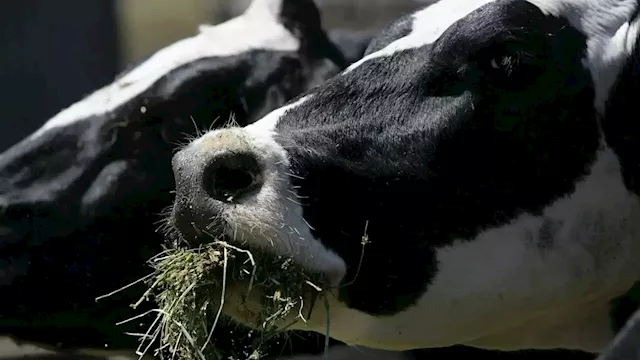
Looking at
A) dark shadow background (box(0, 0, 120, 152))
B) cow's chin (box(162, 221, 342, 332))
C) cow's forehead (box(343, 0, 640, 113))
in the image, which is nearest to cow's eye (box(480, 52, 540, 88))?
cow's forehead (box(343, 0, 640, 113))

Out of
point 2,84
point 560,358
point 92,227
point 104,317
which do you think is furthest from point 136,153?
point 2,84

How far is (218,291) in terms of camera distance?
1.78 metres

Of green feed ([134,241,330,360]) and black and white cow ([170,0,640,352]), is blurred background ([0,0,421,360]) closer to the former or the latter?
black and white cow ([170,0,640,352])

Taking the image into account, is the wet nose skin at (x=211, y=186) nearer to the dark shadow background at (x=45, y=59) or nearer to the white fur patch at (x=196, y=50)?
the white fur patch at (x=196, y=50)

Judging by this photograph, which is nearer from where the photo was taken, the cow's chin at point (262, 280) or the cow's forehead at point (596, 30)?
the cow's chin at point (262, 280)

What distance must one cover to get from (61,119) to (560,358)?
1.56 metres

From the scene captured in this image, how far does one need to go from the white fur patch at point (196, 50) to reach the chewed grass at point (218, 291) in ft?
4.25

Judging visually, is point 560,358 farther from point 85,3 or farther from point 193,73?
point 85,3

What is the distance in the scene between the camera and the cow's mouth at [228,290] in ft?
5.76

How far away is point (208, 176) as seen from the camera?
1.74 meters

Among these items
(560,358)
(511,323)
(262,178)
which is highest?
(262,178)

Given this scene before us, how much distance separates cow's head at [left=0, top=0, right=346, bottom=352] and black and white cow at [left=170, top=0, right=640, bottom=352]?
42.8 inches

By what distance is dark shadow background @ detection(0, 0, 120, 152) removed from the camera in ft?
14.8

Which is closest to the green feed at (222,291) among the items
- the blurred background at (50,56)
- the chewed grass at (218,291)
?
the chewed grass at (218,291)
